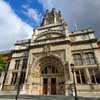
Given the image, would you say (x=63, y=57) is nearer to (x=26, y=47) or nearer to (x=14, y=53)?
(x=26, y=47)

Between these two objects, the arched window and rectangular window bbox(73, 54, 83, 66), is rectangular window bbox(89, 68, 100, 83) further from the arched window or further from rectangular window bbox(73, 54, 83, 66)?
the arched window

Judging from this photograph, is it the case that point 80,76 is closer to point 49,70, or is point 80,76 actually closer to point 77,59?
point 77,59

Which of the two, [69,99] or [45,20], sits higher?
[45,20]

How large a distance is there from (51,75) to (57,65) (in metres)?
2.10

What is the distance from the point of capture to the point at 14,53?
21469 millimetres

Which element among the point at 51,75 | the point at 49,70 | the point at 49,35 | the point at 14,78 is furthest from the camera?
the point at 49,35

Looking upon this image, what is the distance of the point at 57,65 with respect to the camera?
1712 centimetres

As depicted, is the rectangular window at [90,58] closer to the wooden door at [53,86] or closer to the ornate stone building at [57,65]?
the ornate stone building at [57,65]

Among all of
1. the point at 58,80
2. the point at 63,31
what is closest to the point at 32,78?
the point at 58,80

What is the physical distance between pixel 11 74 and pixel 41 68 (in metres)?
6.16

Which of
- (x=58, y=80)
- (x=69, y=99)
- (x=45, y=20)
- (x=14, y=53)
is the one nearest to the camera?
(x=69, y=99)

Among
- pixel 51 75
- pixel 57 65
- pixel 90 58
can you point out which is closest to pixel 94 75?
pixel 90 58

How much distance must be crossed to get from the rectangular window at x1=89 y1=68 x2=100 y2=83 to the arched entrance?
15.0 ft

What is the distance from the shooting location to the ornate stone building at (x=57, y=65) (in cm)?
1493
